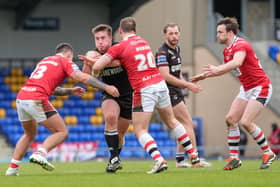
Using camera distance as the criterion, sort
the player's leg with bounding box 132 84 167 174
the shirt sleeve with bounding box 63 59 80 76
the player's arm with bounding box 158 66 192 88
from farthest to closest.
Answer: the player's arm with bounding box 158 66 192 88, the shirt sleeve with bounding box 63 59 80 76, the player's leg with bounding box 132 84 167 174

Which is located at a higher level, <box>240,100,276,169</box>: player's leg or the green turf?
<box>240,100,276,169</box>: player's leg

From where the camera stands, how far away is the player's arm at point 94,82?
1330 cm

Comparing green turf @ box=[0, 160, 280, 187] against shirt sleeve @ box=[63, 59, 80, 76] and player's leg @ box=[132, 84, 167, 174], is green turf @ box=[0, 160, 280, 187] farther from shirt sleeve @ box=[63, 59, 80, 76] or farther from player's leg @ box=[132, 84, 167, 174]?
shirt sleeve @ box=[63, 59, 80, 76]

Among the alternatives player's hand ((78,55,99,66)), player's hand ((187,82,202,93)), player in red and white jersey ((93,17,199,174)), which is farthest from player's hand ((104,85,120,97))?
player's hand ((187,82,202,93))

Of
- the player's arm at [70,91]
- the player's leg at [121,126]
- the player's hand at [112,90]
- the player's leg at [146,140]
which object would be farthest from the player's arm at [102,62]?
the player's leg at [121,126]

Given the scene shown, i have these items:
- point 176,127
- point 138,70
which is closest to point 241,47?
point 176,127

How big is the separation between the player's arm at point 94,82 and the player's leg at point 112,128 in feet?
2.90

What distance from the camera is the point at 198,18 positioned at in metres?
34.9

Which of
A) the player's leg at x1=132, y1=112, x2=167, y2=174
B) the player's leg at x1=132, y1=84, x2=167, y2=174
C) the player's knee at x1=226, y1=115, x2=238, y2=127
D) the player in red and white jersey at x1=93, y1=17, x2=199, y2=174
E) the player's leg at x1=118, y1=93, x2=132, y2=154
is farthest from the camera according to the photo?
the player's knee at x1=226, y1=115, x2=238, y2=127

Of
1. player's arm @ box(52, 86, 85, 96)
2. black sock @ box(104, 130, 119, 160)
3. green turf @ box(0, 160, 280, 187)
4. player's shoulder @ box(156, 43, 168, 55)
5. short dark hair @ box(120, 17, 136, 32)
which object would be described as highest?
short dark hair @ box(120, 17, 136, 32)

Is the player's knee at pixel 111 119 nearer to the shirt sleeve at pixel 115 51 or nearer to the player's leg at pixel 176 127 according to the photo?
the player's leg at pixel 176 127

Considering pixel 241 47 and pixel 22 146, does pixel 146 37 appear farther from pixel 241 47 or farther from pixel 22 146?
pixel 22 146

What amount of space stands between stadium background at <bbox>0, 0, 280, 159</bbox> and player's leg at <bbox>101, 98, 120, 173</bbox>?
52.6ft

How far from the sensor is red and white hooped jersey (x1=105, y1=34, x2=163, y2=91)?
1338 centimetres
